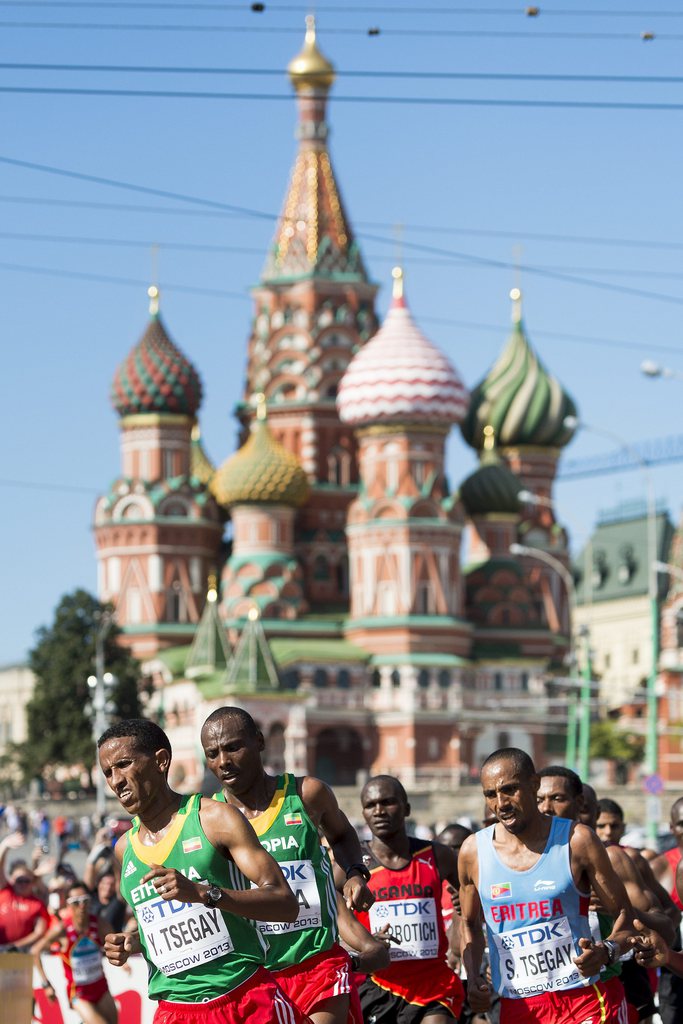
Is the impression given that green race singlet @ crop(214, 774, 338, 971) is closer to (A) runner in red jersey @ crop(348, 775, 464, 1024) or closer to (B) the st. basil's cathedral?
(A) runner in red jersey @ crop(348, 775, 464, 1024)

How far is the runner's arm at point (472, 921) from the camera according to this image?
7586 millimetres

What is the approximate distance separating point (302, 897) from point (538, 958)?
3.01 ft

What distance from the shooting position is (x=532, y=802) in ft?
24.9

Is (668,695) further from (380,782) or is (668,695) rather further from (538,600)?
(380,782)

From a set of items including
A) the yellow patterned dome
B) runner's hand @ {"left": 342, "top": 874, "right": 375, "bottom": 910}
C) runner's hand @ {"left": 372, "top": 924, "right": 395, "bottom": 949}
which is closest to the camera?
runner's hand @ {"left": 342, "top": 874, "right": 375, "bottom": 910}

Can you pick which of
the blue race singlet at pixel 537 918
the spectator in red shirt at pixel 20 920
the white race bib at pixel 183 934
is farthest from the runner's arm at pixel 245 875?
the spectator in red shirt at pixel 20 920

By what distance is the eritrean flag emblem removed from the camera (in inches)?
259

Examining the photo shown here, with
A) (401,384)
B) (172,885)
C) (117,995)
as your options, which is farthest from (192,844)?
(401,384)

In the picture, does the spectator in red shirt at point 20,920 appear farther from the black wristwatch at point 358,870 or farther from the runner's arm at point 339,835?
the black wristwatch at point 358,870

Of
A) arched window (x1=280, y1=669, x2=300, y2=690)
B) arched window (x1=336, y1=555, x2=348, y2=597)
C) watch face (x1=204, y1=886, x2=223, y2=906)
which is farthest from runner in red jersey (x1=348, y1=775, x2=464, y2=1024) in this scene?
arched window (x1=336, y1=555, x2=348, y2=597)

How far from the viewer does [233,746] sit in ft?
25.0

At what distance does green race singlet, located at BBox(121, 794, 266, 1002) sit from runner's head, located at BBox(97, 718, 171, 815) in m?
0.12

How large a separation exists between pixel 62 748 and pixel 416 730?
34.5 feet

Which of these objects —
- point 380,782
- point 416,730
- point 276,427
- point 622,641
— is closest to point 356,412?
point 276,427
